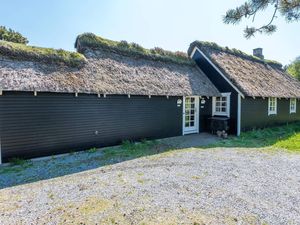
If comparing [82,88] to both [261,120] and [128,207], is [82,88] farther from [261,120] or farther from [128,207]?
[261,120]

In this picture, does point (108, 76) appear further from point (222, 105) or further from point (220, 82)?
point (222, 105)

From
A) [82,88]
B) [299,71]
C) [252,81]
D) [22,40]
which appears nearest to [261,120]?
[252,81]

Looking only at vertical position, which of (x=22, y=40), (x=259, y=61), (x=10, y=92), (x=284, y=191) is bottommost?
(x=284, y=191)

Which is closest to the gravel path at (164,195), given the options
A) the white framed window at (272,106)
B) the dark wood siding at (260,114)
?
the dark wood siding at (260,114)

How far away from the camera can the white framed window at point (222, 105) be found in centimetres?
1244

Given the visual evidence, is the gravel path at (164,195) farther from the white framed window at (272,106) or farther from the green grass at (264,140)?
the white framed window at (272,106)

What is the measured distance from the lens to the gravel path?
3.67m

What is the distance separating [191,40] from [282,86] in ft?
22.4

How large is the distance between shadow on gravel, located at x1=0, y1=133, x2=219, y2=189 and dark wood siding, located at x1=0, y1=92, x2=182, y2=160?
41 cm

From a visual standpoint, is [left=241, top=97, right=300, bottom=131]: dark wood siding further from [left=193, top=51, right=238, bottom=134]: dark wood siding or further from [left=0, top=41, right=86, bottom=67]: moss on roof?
[left=0, top=41, right=86, bottom=67]: moss on roof

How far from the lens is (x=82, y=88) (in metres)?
7.99

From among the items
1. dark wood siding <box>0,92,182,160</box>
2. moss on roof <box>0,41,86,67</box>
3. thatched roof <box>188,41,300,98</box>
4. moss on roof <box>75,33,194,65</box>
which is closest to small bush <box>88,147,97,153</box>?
dark wood siding <box>0,92,182,160</box>

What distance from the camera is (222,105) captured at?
42.0 ft

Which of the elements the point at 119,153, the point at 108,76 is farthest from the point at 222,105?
the point at 119,153
